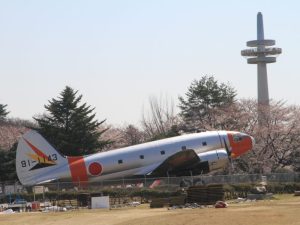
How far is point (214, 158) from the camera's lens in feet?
170

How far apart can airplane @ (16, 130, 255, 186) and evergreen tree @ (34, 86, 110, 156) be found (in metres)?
18.0

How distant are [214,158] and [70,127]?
84.7 feet

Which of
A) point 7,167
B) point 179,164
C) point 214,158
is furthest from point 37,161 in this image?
point 7,167

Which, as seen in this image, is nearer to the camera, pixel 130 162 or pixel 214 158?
pixel 214 158

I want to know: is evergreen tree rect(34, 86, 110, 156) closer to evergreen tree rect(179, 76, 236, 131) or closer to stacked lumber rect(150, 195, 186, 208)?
evergreen tree rect(179, 76, 236, 131)

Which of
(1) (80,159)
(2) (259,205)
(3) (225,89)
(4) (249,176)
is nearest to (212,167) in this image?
(4) (249,176)

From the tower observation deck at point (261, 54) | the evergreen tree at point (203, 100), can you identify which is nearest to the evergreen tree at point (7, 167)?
the evergreen tree at point (203, 100)

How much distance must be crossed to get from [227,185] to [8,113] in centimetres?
9795

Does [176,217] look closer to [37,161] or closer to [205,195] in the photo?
[205,195]

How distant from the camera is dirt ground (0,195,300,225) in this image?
2941 centimetres

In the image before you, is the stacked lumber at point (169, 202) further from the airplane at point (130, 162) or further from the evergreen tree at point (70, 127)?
the evergreen tree at point (70, 127)

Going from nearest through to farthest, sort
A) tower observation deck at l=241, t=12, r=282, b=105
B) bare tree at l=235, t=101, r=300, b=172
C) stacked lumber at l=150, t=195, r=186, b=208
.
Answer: stacked lumber at l=150, t=195, r=186, b=208, bare tree at l=235, t=101, r=300, b=172, tower observation deck at l=241, t=12, r=282, b=105

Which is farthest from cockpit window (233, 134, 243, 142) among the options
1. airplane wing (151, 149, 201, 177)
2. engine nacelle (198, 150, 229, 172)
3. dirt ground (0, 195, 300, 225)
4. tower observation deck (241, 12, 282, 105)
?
tower observation deck (241, 12, 282, 105)

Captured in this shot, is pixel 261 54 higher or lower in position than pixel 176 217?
higher
